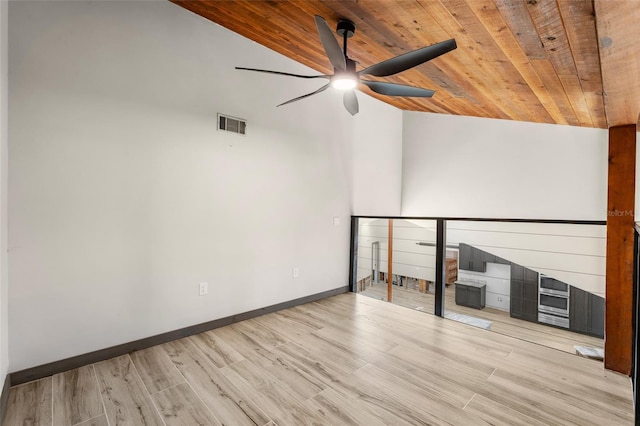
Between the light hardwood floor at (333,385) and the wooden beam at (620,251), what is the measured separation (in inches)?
8.6

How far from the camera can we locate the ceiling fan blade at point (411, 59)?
5.86ft

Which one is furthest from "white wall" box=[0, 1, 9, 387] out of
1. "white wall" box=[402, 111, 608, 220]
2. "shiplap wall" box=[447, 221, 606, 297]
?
"shiplap wall" box=[447, 221, 606, 297]

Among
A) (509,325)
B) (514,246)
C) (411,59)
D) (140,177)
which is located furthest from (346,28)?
(509,325)

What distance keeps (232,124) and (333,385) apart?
101 inches

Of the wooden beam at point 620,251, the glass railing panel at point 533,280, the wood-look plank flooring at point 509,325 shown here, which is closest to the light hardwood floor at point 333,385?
the wooden beam at point 620,251

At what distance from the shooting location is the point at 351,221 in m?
4.52

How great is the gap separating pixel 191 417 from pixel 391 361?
149cm

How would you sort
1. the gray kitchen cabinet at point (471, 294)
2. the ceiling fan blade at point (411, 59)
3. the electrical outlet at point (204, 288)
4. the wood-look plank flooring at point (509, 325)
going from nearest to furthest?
1. the ceiling fan blade at point (411, 59)
2. the electrical outlet at point (204, 288)
3. the wood-look plank flooring at point (509, 325)
4. the gray kitchen cabinet at point (471, 294)

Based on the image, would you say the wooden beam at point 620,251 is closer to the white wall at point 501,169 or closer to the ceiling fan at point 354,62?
the ceiling fan at point 354,62

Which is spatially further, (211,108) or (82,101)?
(211,108)

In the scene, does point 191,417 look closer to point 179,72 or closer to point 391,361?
point 391,361

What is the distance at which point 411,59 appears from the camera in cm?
201

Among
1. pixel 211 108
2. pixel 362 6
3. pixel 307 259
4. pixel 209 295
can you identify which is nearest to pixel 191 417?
pixel 209 295

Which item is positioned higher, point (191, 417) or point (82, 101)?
point (82, 101)
